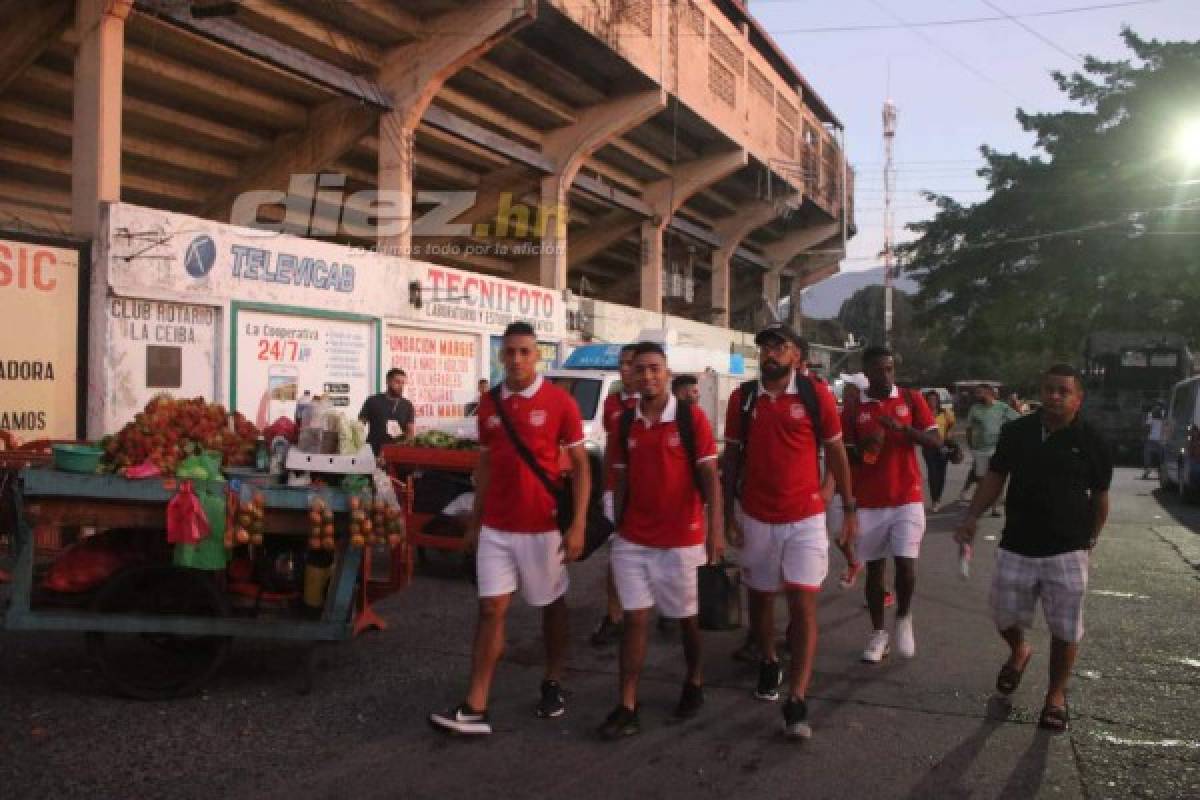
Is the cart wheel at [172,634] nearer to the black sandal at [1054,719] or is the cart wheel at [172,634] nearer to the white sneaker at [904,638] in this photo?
the white sneaker at [904,638]

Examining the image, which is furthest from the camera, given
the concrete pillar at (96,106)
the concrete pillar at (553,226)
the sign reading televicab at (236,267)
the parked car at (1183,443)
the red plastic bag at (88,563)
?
the concrete pillar at (553,226)

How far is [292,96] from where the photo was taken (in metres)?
16.9

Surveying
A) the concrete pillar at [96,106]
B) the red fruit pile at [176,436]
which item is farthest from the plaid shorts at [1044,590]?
the concrete pillar at [96,106]

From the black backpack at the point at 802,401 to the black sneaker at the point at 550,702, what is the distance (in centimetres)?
139

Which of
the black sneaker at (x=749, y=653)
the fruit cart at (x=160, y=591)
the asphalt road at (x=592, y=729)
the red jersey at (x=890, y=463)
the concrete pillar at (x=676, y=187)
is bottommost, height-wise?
the asphalt road at (x=592, y=729)

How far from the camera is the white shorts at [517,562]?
14.8 feet

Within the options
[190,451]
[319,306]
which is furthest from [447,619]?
[319,306]

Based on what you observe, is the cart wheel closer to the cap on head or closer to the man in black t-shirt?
the cap on head

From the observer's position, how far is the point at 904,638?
596 centimetres

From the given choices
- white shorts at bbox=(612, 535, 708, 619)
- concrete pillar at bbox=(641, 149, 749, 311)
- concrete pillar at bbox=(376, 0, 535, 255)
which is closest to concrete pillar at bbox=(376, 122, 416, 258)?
concrete pillar at bbox=(376, 0, 535, 255)

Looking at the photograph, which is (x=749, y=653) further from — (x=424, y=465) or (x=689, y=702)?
(x=424, y=465)

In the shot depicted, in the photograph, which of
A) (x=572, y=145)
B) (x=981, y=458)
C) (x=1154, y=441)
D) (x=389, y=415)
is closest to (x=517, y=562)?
(x=389, y=415)

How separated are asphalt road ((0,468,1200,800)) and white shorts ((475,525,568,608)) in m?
0.68

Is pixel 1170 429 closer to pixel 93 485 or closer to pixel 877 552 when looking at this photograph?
pixel 877 552
